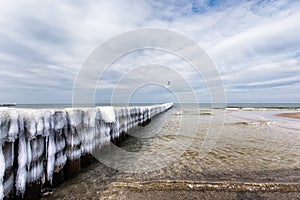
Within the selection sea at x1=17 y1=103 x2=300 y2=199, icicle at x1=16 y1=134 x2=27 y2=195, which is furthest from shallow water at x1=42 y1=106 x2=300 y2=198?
icicle at x1=16 y1=134 x2=27 y2=195

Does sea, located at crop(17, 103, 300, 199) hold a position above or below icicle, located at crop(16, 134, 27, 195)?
below

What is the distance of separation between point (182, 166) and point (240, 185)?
5.69 ft

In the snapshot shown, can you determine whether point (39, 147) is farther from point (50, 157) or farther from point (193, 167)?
point (193, 167)

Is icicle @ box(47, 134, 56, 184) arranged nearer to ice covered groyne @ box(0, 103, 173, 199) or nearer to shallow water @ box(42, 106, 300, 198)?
ice covered groyne @ box(0, 103, 173, 199)

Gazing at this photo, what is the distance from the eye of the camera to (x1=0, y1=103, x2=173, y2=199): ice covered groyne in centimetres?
265

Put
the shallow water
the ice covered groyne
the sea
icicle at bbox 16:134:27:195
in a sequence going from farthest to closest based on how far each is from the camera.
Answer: the shallow water < the sea < icicle at bbox 16:134:27:195 < the ice covered groyne

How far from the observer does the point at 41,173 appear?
334 cm

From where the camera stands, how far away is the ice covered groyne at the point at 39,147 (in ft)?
8.70

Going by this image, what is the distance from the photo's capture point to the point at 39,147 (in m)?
3.30

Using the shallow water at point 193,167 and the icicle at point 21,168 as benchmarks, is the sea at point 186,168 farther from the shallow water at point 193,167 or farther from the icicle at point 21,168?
the icicle at point 21,168

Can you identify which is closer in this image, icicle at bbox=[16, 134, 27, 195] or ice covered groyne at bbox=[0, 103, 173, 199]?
ice covered groyne at bbox=[0, 103, 173, 199]

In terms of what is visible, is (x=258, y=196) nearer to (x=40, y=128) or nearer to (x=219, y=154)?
(x=219, y=154)

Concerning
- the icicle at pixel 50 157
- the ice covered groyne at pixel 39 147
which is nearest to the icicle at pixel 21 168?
the ice covered groyne at pixel 39 147

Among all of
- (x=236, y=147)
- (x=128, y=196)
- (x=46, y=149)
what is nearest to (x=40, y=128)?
(x=46, y=149)
